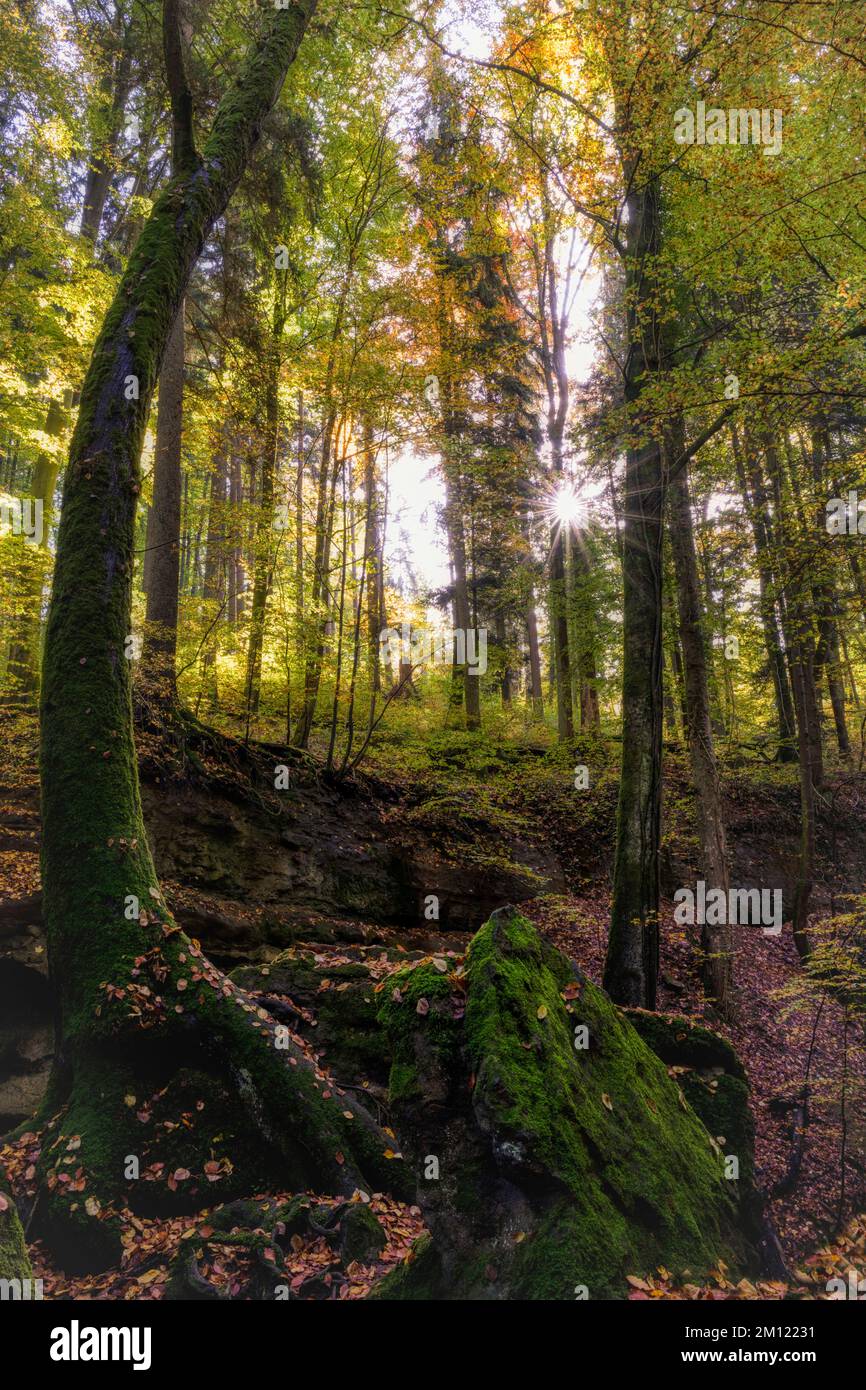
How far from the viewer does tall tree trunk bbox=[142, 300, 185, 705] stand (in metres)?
8.00

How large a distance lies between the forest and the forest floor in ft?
0.15

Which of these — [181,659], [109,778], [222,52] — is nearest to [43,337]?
[222,52]

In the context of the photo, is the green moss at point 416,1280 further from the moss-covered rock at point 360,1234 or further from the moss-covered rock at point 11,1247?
the moss-covered rock at point 11,1247

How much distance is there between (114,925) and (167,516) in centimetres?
671

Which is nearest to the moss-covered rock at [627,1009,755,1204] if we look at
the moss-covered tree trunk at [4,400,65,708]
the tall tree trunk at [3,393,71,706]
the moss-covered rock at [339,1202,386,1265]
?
the moss-covered rock at [339,1202,386,1265]

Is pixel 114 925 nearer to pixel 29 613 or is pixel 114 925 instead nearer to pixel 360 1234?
pixel 360 1234

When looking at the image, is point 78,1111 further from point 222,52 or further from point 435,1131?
point 222,52

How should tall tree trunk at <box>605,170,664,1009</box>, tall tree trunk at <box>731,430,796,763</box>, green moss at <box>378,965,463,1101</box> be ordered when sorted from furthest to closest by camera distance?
tall tree trunk at <box>731,430,796,763</box>
tall tree trunk at <box>605,170,664,1009</box>
green moss at <box>378,965,463,1101</box>

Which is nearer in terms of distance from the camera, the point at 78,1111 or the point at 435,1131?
the point at 435,1131

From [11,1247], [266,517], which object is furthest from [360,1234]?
[266,517]

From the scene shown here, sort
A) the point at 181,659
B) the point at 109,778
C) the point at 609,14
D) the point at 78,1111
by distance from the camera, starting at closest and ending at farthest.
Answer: the point at 78,1111 < the point at 109,778 < the point at 609,14 < the point at 181,659

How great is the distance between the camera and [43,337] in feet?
28.6

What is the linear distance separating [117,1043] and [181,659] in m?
5.50

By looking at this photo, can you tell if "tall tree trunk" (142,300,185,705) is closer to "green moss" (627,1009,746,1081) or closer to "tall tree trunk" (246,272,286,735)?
"tall tree trunk" (246,272,286,735)
